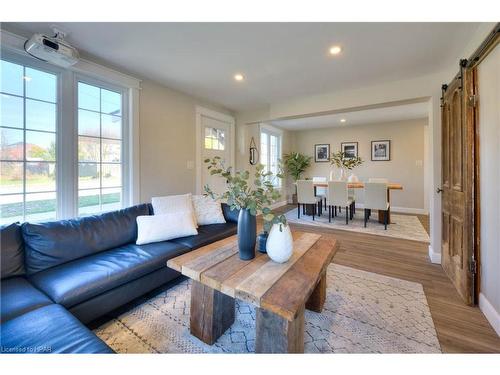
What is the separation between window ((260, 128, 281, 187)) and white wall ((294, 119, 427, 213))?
5.11 feet

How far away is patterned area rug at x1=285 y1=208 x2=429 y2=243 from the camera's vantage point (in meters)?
3.70

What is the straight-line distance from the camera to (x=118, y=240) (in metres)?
2.02

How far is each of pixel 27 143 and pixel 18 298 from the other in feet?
4.84

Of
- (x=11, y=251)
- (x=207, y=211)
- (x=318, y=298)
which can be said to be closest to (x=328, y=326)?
(x=318, y=298)

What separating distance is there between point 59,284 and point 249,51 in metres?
2.45

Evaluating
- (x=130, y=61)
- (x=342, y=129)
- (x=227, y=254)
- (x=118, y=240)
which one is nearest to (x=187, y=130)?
(x=130, y=61)

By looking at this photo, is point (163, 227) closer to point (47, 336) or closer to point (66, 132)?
point (47, 336)

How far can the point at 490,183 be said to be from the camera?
1.58 meters

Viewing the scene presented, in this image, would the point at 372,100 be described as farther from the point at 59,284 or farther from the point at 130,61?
the point at 59,284

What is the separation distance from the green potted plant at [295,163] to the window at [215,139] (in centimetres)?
277

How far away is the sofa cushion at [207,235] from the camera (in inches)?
84.5

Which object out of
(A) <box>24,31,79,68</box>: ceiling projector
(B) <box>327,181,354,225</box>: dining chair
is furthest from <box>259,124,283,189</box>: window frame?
(A) <box>24,31,79,68</box>: ceiling projector
